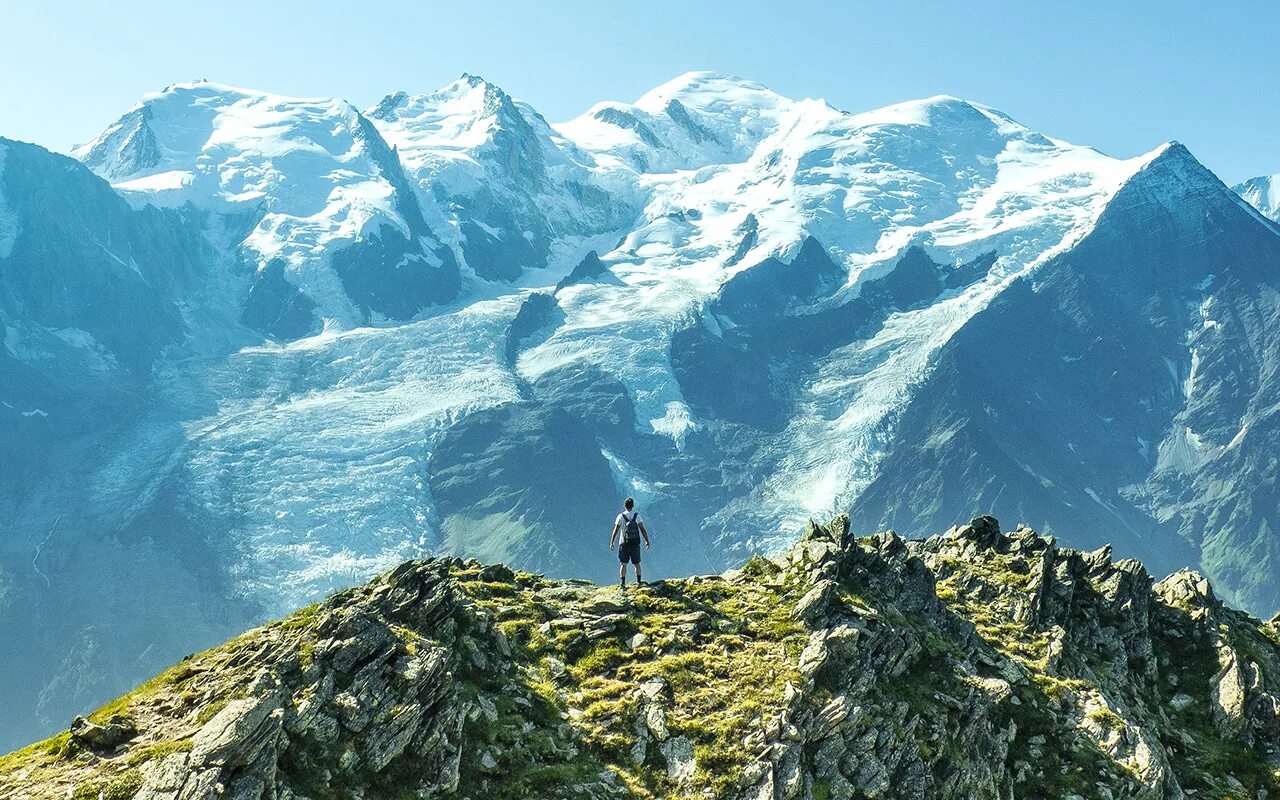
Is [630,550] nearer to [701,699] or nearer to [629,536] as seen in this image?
[629,536]

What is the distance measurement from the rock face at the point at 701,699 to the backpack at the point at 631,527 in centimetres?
230

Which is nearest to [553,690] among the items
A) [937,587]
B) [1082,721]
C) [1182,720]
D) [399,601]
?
[399,601]

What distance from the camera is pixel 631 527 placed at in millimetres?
41094

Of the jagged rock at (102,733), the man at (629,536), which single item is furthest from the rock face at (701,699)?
the man at (629,536)

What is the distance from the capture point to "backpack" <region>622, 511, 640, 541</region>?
133 ft

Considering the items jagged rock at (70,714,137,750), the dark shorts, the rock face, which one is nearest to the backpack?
the dark shorts

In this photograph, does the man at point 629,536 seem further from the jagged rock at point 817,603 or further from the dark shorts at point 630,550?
the jagged rock at point 817,603

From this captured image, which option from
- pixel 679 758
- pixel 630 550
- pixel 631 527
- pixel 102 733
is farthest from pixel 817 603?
pixel 102 733

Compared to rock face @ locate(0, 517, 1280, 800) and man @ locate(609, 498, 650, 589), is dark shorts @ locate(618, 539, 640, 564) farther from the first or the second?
rock face @ locate(0, 517, 1280, 800)

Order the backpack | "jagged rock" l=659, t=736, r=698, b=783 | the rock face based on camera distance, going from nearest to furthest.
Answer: the rock face
"jagged rock" l=659, t=736, r=698, b=783
the backpack

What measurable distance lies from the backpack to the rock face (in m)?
2.30

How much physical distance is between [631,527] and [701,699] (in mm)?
10916

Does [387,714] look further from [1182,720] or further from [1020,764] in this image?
[1182,720]

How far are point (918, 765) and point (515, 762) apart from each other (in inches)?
500
